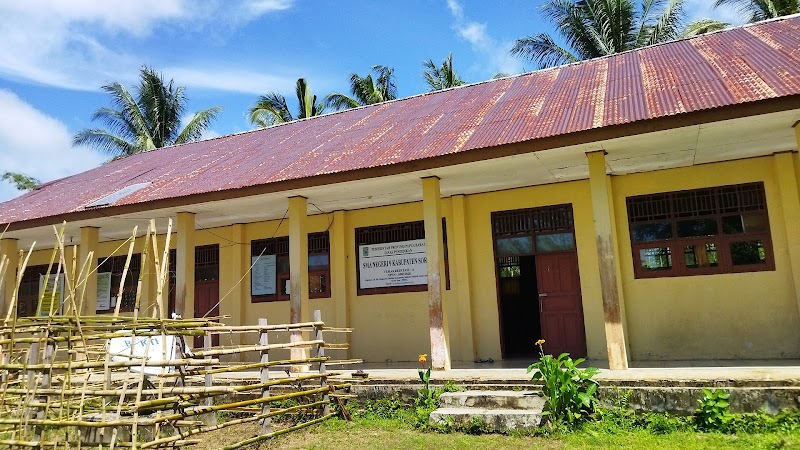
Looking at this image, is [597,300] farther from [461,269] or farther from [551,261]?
[461,269]

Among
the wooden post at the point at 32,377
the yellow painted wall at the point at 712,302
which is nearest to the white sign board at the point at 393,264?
the yellow painted wall at the point at 712,302

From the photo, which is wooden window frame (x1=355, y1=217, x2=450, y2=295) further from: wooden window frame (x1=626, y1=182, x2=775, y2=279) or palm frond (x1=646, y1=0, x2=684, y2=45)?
palm frond (x1=646, y1=0, x2=684, y2=45)

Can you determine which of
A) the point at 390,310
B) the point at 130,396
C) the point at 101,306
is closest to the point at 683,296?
the point at 390,310

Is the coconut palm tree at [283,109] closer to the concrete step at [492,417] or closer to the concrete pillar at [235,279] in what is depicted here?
→ the concrete pillar at [235,279]

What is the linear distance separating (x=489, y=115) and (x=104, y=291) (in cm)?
897

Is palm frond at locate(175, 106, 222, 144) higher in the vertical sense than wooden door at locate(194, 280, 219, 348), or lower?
higher

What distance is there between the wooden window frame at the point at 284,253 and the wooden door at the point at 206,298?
0.84 meters

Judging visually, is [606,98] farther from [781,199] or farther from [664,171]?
[781,199]

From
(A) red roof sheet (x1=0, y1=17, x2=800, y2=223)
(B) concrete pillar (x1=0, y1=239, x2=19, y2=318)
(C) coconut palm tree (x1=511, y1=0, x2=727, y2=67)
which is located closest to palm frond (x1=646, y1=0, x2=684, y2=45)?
(C) coconut palm tree (x1=511, y1=0, x2=727, y2=67)

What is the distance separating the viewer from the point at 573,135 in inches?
264

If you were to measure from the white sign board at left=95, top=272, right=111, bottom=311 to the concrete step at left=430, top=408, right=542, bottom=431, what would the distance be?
914 centimetres

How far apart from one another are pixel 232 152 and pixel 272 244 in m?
2.05

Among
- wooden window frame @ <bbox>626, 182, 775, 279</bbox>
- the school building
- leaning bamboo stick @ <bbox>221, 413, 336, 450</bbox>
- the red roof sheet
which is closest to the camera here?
leaning bamboo stick @ <bbox>221, 413, 336, 450</bbox>

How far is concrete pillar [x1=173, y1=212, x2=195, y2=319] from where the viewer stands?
31.5 ft
